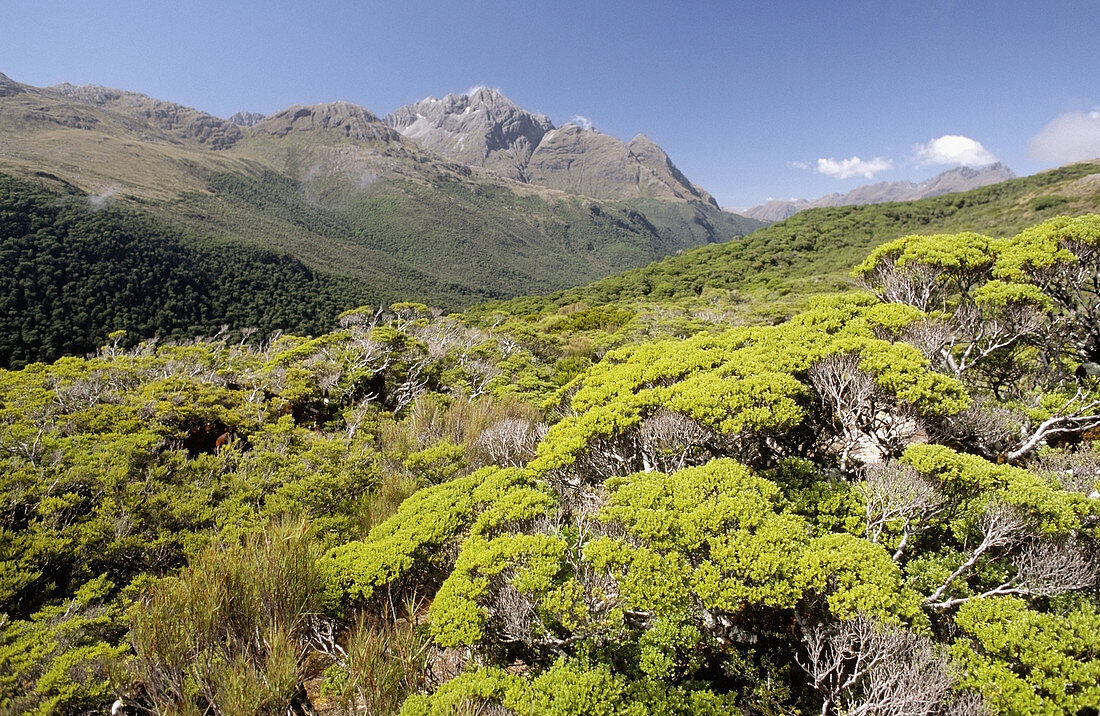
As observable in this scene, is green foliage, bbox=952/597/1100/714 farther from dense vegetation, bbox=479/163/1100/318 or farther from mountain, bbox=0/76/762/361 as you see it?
mountain, bbox=0/76/762/361

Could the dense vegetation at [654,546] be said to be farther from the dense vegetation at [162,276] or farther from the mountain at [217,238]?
the mountain at [217,238]

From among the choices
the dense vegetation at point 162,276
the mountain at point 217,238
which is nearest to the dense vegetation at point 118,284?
the dense vegetation at point 162,276

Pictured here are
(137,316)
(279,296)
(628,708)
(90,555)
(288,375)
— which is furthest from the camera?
(279,296)

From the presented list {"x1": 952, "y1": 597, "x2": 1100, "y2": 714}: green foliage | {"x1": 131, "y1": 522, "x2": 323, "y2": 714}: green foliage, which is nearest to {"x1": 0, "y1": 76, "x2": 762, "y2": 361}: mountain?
{"x1": 131, "y1": 522, "x2": 323, "y2": 714}: green foliage

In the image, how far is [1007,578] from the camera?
3.63 metres

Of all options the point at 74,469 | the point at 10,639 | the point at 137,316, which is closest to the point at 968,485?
the point at 10,639

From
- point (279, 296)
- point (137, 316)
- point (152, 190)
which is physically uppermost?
point (152, 190)

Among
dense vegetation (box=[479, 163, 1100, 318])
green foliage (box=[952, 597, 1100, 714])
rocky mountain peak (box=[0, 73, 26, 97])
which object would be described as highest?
rocky mountain peak (box=[0, 73, 26, 97])

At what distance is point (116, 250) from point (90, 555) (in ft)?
264

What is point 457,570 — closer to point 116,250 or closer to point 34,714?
point 34,714

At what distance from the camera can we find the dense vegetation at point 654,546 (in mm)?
3189

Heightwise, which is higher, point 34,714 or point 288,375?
point 288,375

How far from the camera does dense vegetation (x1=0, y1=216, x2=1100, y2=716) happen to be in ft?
10.5

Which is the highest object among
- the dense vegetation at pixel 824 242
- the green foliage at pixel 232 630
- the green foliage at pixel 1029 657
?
the dense vegetation at pixel 824 242
